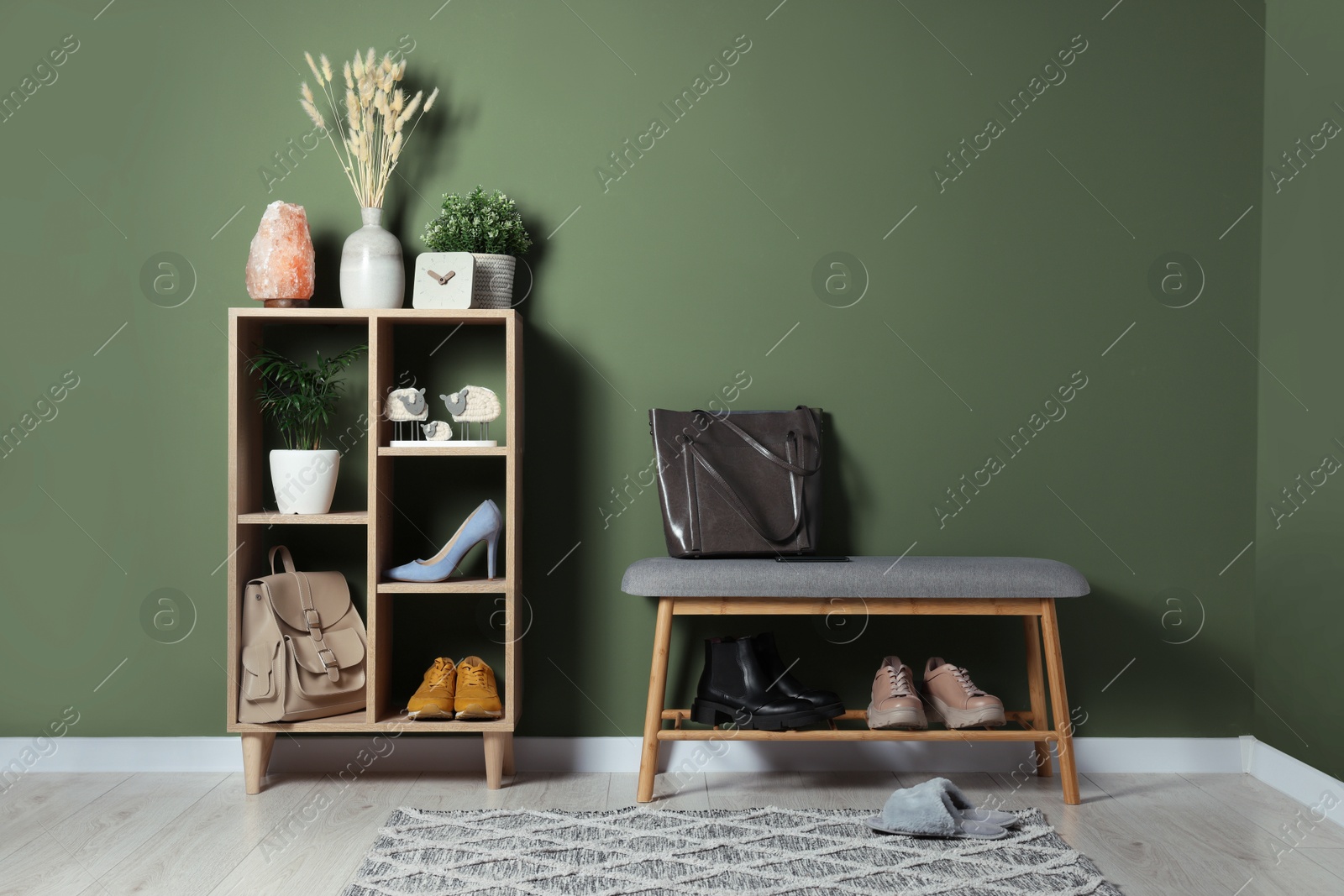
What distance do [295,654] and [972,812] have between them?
5.12ft

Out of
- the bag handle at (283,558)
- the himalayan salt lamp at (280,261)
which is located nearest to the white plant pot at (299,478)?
the bag handle at (283,558)

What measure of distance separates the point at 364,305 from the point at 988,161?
5.34 ft

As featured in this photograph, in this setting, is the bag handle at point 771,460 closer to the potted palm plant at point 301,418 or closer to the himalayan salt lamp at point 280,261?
the potted palm plant at point 301,418

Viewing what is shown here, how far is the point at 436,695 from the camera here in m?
2.32

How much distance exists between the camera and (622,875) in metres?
1.82

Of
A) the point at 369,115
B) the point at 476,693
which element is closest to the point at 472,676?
the point at 476,693

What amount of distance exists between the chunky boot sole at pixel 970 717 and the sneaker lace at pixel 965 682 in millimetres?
42

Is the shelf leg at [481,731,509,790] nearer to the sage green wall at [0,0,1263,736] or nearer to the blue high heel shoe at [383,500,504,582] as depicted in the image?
the sage green wall at [0,0,1263,736]

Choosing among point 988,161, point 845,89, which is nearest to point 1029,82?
point 988,161

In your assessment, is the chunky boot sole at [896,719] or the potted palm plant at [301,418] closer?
the chunky boot sole at [896,719]

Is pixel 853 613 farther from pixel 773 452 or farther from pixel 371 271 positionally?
pixel 371 271

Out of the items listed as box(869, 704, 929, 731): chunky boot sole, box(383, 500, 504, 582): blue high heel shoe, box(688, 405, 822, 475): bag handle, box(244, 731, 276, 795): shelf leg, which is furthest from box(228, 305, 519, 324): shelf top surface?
box(869, 704, 929, 731): chunky boot sole

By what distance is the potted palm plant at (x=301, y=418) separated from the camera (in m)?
2.34

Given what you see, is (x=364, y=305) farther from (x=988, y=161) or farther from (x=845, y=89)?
(x=988, y=161)
